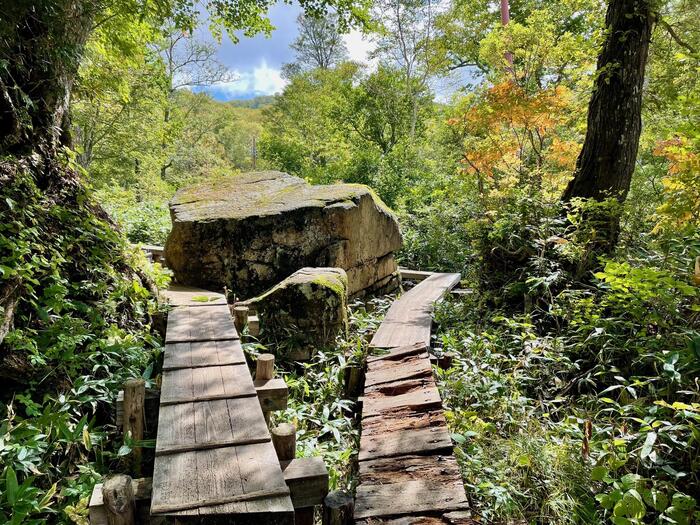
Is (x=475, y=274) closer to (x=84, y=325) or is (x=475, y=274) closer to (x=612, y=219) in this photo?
(x=612, y=219)

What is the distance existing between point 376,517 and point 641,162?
504 inches

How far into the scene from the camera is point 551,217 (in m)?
5.91

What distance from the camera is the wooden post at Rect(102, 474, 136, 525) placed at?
187 centimetres

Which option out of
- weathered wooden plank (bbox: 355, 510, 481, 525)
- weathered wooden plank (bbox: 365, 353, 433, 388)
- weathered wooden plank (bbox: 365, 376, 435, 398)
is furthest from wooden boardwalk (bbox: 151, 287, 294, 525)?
weathered wooden plank (bbox: 365, 353, 433, 388)

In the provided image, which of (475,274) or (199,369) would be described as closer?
(199,369)

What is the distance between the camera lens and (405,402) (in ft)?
12.6

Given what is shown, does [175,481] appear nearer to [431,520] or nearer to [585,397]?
[431,520]

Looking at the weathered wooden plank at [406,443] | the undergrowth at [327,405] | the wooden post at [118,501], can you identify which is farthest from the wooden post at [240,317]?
the wooden post at [118,501]

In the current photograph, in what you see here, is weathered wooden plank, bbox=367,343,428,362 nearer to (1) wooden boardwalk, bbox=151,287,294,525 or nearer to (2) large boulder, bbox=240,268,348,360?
(2) large boulder, bbox=240,268,348,360

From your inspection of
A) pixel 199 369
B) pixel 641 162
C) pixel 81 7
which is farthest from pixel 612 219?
pixel 641 162

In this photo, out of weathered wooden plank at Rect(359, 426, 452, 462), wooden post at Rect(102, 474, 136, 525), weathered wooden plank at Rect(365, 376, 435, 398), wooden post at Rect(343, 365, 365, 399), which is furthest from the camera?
wooden post at Rect(343, 365, 365, 399)

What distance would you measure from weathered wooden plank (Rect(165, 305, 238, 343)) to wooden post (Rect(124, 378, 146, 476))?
1.05 meters

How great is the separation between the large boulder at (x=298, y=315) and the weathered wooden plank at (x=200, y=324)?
0.67m

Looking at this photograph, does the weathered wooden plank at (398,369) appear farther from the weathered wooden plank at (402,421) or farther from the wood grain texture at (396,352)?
the weathered wooden plank at (402,421)
